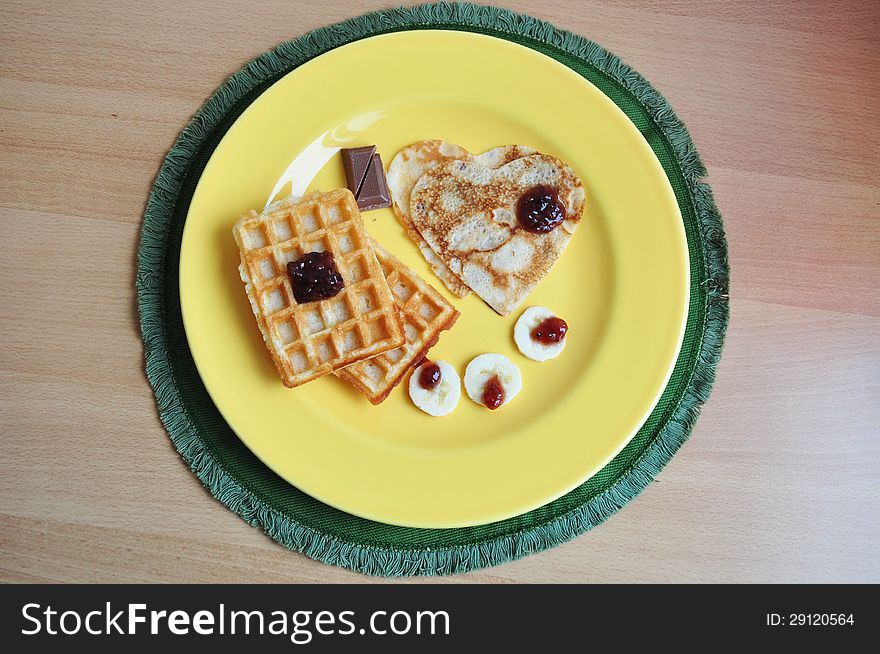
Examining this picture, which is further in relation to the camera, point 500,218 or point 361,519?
point 500,218

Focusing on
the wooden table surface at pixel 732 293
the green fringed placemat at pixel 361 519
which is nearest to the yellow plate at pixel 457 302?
the green fringed placemat at pixel 361 519

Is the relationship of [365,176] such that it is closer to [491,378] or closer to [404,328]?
[404,328]

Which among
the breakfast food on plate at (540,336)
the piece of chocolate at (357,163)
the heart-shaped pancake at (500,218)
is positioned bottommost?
the breakfast food on plate at (540,336)

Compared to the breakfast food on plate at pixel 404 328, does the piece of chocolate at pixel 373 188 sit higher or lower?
higher

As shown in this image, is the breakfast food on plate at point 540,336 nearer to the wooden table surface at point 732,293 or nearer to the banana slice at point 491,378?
the banana slice at point 491,378

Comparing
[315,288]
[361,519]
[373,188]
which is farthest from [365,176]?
[361,519]

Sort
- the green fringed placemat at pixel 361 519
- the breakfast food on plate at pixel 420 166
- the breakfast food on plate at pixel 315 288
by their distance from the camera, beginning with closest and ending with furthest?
the breakfast food on plate at pixel 315 288
the green fringed placemat at pixel 361 519
the breakfast food on plate at pixel 420 166

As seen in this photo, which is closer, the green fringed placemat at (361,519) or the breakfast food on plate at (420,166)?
the green fringed placemat at (361,519)
